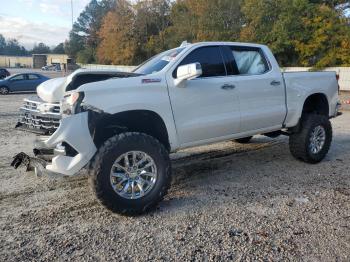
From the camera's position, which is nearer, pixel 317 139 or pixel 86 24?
pixel 317 139

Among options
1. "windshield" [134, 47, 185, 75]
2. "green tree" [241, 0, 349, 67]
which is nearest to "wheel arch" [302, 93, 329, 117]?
"windshield" [134, 47, 185, 75]

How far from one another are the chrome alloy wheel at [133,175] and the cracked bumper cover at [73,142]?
1.18ft

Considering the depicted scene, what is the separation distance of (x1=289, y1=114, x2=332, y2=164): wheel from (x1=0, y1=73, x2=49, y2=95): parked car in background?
19.6 meters

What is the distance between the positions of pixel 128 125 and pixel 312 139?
11.7 feet

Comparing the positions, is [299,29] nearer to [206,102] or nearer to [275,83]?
[275,83]

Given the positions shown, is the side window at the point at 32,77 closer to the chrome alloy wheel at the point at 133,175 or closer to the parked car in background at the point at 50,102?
the parked car in background at the point at 50,102

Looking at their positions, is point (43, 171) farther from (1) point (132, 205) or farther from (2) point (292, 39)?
(2) point (292, 39)

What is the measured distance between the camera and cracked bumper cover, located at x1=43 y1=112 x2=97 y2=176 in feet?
13.3

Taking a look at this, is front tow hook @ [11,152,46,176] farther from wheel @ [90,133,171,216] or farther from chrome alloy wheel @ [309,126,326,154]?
chrome alloy wheel @ [309,126,326,154]

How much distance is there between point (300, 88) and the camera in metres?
6.38

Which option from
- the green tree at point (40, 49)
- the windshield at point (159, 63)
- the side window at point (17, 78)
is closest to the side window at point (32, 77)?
the side window at point (17, 78)

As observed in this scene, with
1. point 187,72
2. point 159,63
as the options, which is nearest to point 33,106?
point 159,63

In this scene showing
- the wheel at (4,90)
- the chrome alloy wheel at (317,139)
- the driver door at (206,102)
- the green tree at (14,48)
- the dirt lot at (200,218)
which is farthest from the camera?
the green tree at (14,48)

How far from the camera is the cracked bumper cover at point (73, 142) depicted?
4.04m
